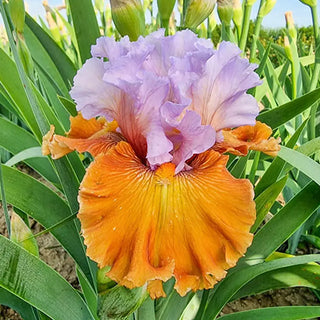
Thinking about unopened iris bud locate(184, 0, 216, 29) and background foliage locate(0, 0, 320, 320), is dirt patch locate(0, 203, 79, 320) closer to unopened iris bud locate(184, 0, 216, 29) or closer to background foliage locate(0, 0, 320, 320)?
background foliage locate(0, 0, 320, 320)

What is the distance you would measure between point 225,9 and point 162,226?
0.72 meters

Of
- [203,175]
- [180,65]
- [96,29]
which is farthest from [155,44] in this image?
[96,29]

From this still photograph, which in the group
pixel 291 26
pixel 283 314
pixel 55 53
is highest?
pixel 291 26

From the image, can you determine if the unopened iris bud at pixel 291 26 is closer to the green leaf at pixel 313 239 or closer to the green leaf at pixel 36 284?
the green leaf at pixel 313 239

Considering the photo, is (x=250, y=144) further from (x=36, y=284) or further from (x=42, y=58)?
(x=42, y=58)

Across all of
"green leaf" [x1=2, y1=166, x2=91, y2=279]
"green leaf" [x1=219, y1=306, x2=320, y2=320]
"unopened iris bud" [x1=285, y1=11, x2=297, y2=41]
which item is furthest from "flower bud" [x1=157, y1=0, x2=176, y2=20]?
"unopened iris bud" [x1=285, y1=11, x2=297, y2=41]

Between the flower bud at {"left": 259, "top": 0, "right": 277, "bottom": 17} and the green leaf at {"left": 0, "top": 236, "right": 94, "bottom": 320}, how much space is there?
106cm

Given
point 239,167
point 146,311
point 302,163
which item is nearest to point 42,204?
point 146,311

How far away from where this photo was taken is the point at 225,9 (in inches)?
40.8

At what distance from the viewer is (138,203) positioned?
53cm

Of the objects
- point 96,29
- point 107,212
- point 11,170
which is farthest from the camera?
point 96,29

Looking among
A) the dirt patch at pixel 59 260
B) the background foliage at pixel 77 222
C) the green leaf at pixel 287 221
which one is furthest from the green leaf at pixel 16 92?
the dirt patch at pixel 59 260

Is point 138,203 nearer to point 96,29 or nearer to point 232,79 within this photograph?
point 232,79

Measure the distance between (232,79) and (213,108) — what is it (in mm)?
50
